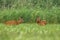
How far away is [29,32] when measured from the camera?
14.7ft

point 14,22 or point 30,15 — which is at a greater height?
point 30,15

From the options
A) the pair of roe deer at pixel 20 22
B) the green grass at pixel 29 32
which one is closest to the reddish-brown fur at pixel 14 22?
the pair of roe deer at pixel 20 22

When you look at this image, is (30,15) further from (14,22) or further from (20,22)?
(14,22)

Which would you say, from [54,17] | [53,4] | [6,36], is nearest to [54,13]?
[54,17]

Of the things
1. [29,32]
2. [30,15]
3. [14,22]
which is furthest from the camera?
[30,15]

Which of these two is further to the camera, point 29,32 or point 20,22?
point 20,22

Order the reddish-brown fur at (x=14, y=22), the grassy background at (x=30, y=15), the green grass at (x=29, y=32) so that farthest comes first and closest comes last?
the grassy background at (x=30, y=15) < the reddish-brown fur at (x=14, y=22) < the green grass at (x=29, y=32)

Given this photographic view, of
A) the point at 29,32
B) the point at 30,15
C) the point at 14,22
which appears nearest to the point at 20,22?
the point at 14,22

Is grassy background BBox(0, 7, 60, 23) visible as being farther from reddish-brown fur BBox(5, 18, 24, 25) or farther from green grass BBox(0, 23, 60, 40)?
green grass BBox(0, 23, 60, 40)

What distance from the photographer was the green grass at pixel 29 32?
4.27 m

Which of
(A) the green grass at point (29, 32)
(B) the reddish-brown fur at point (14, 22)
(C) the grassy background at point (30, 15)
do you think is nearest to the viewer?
(A) the green grass at point (29, 32)

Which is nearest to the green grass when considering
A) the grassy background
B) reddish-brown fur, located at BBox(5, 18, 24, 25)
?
reddish-brown fur, located at BBox(5, 18, 24, 25)

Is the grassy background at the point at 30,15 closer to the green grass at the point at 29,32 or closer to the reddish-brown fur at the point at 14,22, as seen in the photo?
the reddish-brown fur at the point at 14,22

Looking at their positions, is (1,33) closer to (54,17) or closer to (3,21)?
(3,21)
